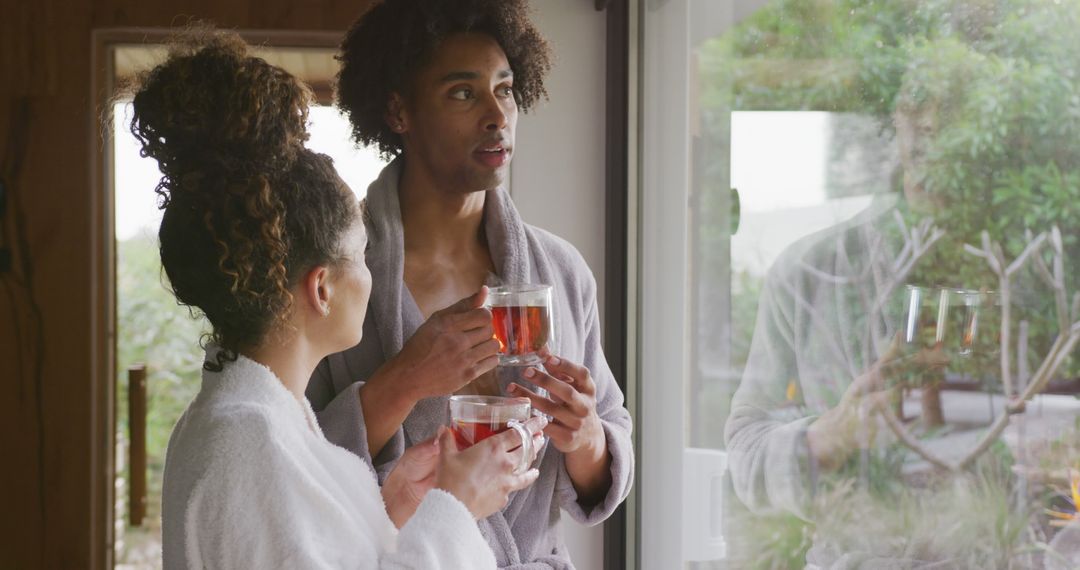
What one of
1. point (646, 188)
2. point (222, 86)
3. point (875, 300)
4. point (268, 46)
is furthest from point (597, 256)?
point (222, 86)

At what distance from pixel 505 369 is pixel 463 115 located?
43cm

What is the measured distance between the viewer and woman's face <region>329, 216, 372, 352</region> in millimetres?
1307

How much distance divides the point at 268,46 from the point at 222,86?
205cm

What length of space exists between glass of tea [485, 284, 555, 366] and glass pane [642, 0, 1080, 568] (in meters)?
0.38

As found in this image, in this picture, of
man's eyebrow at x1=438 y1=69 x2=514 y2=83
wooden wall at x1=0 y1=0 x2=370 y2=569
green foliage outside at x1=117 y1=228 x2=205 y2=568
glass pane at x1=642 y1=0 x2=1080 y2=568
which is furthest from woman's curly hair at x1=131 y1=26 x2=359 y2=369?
green foliage outside at x1=117 y1=228 x2=205 y2=568

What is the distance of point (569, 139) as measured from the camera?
3027mm

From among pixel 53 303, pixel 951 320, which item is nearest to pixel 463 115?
pixel 951 320

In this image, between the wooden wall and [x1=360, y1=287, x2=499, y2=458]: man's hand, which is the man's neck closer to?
[x1=360, y1=287, x2=499, y2=458]: man's hand

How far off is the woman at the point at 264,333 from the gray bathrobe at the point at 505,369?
34 cm

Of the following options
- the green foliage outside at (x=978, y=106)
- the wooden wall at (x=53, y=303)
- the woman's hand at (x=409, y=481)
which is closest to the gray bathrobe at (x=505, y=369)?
the woman's hand at (x=409, y=481)

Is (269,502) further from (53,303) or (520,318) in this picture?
(53,303)

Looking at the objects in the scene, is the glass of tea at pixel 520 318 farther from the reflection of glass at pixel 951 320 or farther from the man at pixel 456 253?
the reflection of glass at pixel 951 320

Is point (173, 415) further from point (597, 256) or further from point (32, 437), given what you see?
point (597, 256)

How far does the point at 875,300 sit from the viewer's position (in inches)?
53.4
